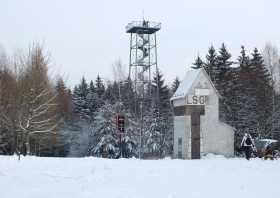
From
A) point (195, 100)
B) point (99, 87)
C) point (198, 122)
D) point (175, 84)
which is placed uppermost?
point (175, 84)

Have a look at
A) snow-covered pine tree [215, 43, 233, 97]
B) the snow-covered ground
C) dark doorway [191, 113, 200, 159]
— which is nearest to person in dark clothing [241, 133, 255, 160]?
dark doorway [191, 113, 200, 159]

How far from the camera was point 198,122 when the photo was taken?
112ft

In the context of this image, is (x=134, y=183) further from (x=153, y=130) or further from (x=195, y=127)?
(x=153, y=130)

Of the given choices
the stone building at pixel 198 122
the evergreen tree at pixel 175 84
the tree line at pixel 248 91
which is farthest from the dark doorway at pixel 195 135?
the evergreen tree at pixel 175 84

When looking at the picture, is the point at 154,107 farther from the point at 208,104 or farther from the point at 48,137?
the point at 208,104

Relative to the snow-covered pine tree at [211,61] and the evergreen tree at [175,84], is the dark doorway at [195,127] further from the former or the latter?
the evergreen tree at [175,84]

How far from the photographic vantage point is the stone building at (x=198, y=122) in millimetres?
34062

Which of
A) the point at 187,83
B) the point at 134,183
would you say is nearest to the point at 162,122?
the point at 187,83

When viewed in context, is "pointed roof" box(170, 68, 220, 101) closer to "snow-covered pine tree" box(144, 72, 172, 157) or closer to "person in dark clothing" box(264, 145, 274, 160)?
"person in dark clothing" box(264, 145, 274, 160)

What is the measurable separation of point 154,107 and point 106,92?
49.6 ft

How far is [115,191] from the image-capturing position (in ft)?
39.3

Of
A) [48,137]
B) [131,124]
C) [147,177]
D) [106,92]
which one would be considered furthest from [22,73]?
[147,177]

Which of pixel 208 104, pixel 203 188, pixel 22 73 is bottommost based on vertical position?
pixel 203 188

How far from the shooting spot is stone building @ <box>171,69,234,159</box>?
34.1 metres
